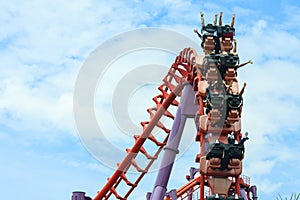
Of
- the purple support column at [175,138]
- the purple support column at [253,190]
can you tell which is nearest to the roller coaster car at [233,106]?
the purple support column at [175,138]

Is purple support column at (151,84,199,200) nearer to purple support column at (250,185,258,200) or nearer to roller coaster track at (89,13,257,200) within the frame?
roller coaster track at (89,13,257,200)

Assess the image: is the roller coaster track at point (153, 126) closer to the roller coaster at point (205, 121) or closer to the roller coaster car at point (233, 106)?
the roller coaster at point (205, 121)

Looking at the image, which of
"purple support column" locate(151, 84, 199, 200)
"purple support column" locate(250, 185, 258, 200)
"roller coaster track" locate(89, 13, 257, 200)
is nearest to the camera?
"roller coaster track" locate(89, 13, 257, 200)

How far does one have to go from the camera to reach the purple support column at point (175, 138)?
73.7ft

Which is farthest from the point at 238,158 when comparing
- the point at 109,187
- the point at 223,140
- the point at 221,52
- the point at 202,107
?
the point at 109,187

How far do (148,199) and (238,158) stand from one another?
9.85m

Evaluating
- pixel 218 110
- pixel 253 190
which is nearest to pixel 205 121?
pixel 218 110

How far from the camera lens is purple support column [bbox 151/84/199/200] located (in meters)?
22.5

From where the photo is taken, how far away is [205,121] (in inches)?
675

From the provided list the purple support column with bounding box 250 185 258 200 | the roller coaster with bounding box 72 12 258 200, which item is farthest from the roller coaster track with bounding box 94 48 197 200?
the purple support column with bounding box 250 185 258 200

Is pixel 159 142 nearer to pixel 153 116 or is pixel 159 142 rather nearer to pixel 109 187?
pixel 153 116

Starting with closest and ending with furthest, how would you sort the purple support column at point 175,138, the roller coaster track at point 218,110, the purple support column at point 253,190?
the roller coaster track at point 218,110
the purple support column at point 175,138
the purple support column at point 253,190

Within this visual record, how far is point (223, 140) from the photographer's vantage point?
1711cm

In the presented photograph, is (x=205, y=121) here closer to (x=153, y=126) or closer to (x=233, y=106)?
(x=233, y=106)
